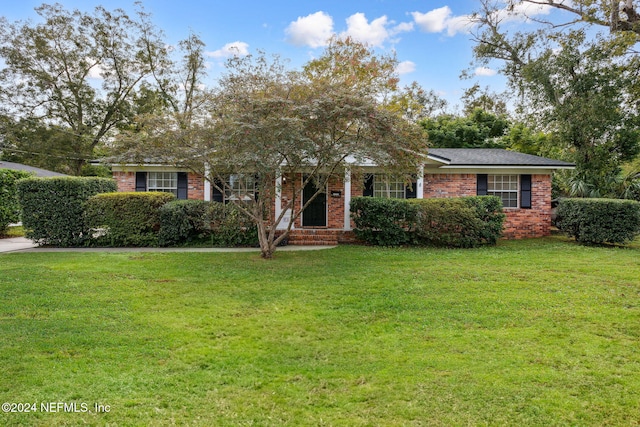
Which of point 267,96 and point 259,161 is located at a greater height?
point 267,96

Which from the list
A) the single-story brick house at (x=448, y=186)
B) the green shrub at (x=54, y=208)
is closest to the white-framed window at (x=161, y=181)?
the single-story brick house at (x=448, y=186)

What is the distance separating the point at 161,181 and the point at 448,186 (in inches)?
→ 411

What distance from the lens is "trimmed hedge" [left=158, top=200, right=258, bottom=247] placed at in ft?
37.6

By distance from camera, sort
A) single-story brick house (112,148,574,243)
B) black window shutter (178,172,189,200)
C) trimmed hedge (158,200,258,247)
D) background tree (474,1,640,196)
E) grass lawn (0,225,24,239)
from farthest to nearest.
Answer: background tree (474,1,640,196) < grass lawn (0,225,24,239) < black window shutter (178,172,189,200) < single-story brick house (112,148,574,243) < trimmed hedge (158,200,258,247)

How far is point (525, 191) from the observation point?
13.9 meters

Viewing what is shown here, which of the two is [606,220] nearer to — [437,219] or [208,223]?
[437,219]

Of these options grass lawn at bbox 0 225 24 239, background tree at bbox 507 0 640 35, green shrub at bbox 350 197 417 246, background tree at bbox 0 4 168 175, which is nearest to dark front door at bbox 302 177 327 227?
green shrub at bbox 350 197 417 246

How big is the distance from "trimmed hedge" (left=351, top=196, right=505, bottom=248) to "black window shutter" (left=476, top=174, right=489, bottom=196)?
2376 millimetres

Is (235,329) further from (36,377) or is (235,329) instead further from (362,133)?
(362,133)

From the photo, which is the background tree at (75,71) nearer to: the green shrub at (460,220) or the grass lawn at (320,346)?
the grass lawn at (320,346)

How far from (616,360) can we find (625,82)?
51.1 feet

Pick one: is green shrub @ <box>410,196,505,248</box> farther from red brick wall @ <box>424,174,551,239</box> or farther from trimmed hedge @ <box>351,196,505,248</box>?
red brick wall @ <box>424,174,551,239</box>

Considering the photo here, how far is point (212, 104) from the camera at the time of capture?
8789mm

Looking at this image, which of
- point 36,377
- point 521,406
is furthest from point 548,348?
point 36,377
